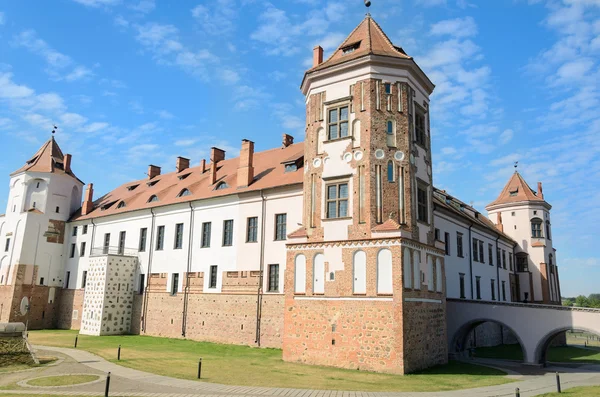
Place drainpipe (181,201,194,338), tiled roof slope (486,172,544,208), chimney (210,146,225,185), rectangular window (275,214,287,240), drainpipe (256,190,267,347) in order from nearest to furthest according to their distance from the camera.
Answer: drainpipe (256,190,267,347) → rectangular window (275,214,287,240) → drainpipe (181,201,194,338) → chimney (210,146,225,185) → tiled roof slope (486,172,544,208)

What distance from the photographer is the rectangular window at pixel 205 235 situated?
32.4 meters

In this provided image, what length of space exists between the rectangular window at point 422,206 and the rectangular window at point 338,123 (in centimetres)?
474

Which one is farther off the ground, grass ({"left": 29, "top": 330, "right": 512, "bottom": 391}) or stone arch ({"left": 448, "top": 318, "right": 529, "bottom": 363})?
stone arch ({"left": 448, "top": 318, "right": 529, "bottom": 363})

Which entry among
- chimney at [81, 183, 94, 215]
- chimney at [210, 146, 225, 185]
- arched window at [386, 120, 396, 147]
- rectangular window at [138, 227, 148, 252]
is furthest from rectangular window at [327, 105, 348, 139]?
chimney at [81, 183, 94, 215]

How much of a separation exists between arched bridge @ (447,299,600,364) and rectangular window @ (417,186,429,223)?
7.06m

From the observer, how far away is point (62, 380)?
15.9 meters

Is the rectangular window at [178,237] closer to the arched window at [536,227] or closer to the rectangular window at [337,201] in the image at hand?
the rectangular window at [337,201]

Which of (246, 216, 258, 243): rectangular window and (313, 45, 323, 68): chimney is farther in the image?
(246, 216, 258, 243): rectangular window

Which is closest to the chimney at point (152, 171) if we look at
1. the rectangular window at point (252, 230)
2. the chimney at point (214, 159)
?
the chimney at point (214, 159)

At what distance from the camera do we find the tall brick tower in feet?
65.2

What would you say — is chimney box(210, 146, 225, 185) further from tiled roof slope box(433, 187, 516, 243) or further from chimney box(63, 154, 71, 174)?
chimney box(63, 154, 71, 174)

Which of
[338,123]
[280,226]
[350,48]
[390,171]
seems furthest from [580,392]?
[350,48]

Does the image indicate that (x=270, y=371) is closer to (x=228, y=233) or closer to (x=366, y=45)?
(x=228, y=233)

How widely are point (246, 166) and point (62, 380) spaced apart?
1852 centimetres
